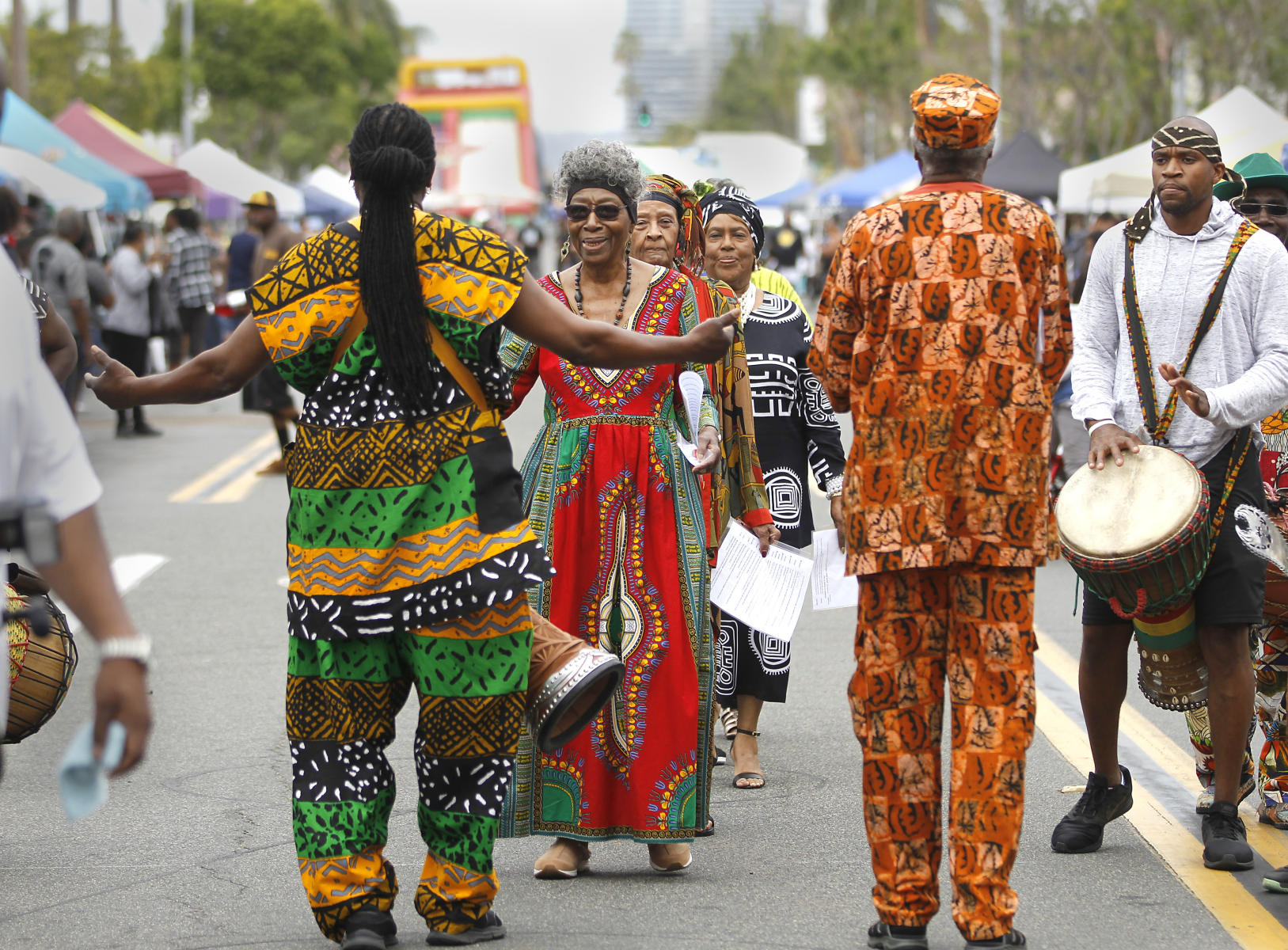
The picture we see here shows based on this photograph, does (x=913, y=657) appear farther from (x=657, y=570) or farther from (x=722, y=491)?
(x=722, y=491)

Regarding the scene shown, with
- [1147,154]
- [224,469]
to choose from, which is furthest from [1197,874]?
[1147,154]

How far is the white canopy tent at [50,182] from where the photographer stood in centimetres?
1948

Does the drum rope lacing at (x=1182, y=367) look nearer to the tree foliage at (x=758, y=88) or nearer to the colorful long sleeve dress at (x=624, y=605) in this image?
the colorful long sleeve dress at (x=624, y=605)

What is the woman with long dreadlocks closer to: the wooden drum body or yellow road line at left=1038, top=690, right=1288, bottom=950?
the wooden drum body

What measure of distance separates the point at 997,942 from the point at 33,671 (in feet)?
8.68

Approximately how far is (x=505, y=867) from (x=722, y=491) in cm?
127

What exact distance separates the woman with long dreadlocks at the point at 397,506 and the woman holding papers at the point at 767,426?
1.89 meters

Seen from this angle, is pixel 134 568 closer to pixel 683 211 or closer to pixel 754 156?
pixel 683 211

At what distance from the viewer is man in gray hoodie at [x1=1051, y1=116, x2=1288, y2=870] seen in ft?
15.3

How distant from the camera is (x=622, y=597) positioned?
4719 mm

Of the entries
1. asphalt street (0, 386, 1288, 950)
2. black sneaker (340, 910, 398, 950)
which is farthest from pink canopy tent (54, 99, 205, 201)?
black sneaker (340, 910, 398, 950)

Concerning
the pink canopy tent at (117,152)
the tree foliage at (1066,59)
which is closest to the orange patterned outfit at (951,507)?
the pink canopy tent at (117,152)

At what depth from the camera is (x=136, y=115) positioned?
53281 millimetres

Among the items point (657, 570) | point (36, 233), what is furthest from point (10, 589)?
point (36, 233)
